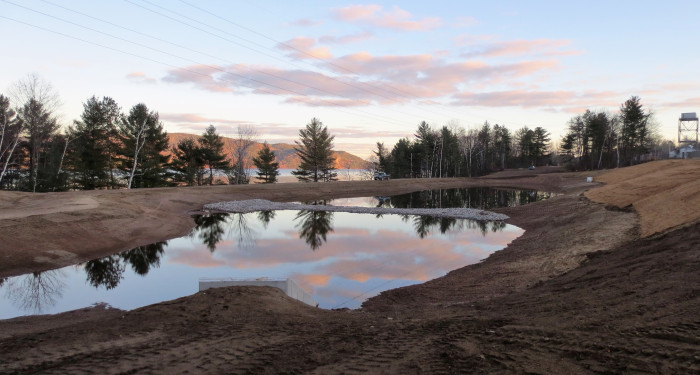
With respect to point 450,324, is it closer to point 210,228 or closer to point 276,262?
point 276,262

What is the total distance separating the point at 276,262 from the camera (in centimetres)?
1766

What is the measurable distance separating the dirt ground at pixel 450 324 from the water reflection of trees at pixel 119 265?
1.68 metres

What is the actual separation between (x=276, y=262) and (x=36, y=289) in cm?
885

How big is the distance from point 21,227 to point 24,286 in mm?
6073

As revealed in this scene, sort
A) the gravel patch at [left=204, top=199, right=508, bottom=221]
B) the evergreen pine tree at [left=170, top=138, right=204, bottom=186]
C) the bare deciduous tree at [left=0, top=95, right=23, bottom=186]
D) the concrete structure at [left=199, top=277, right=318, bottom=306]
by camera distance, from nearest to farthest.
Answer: the concrete structure at [left=199, top=277, right=318, bottom=306]
the gravel patch at [left=204, top=199, right=508, bottom=221]
the bare deciduous tree at [left=0, top=95, right=23, bottom=186]
the evergreen pine tree at [left=170, top=138, right=204, bottom=186]

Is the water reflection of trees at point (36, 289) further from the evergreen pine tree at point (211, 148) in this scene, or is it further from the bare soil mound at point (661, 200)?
the evergreen pine tree at point (211, 148)

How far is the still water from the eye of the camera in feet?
42.4

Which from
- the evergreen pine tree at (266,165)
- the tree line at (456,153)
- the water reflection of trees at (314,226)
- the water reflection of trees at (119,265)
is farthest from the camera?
the tree line at (456,153)

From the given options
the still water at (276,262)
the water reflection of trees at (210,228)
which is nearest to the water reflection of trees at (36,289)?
the still water at (276,262)

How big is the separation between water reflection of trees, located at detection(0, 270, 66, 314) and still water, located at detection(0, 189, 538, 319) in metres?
0.03

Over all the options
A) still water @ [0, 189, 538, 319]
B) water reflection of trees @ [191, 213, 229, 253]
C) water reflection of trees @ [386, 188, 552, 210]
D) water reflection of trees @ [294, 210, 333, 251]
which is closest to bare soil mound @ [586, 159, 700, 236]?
still water @ [0, 189, 538, 319]

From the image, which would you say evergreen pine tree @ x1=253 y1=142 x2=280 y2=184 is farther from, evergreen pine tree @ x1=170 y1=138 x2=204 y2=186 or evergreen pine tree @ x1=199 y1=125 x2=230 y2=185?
evergreen pine tree @ x1=170 y1=138 x2=204 y2=186

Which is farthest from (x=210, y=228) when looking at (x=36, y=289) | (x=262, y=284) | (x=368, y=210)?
(x=262, y=284)

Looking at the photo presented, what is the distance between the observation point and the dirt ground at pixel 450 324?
17.1 feet
